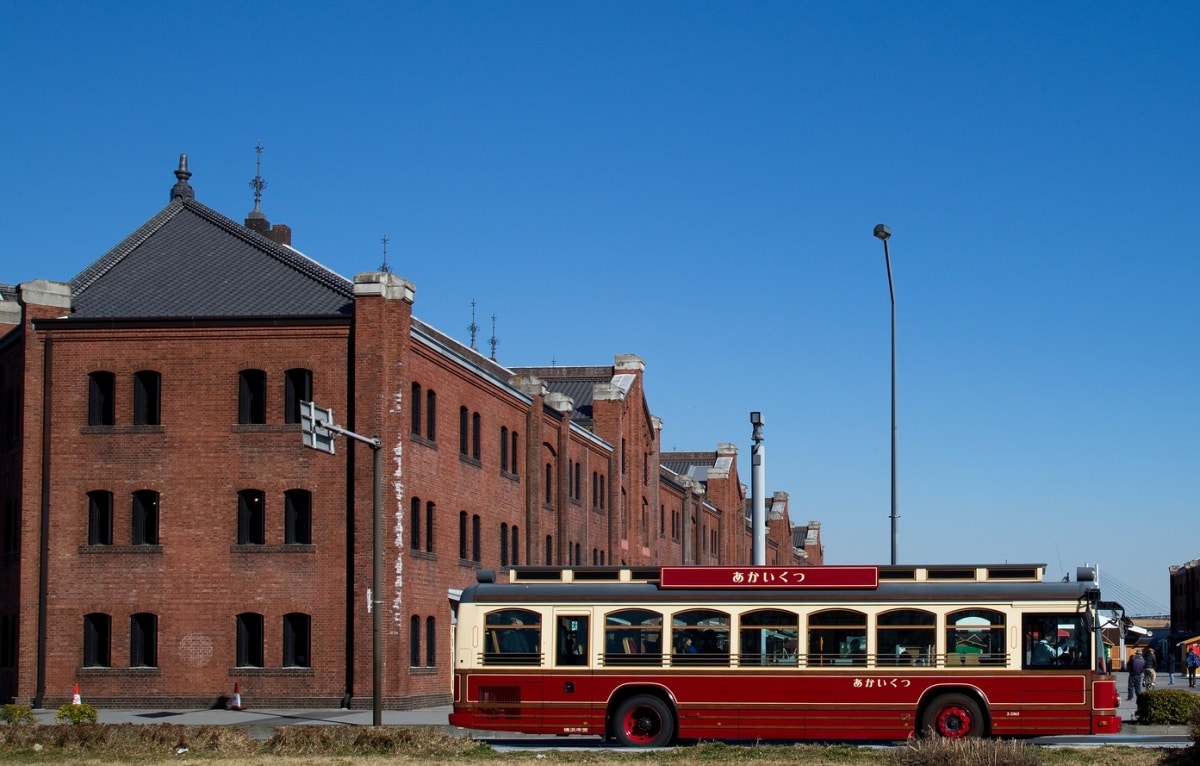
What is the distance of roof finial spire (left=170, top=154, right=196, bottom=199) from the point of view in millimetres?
47594

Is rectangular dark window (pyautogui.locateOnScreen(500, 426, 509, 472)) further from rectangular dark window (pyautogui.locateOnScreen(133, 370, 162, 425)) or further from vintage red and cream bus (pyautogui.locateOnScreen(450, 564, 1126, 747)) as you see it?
vintage red and cream bus (pyautogui.locateOnScreen(450, 564, 1126, 747))

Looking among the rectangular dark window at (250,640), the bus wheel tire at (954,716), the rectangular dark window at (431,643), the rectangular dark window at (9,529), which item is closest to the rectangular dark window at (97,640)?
the rectangular dark window at (250,640)

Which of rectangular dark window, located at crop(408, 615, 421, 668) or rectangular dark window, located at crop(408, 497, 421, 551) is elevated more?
rectangular dark window, located at crop(408, 497, 421, 551)

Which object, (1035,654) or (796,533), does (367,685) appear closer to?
→ (1035,654)

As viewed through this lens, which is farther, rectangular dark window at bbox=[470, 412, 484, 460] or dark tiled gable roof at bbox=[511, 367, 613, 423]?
dark tiled gable roof at bbox=[511, 367, 613, 423]

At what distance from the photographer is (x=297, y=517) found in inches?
1580

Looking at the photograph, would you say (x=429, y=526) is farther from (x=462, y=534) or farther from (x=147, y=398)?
(x=147, y=398)

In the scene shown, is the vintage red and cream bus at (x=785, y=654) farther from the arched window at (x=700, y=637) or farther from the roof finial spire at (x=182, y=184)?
the roof finial spire at (x=182, y=184)

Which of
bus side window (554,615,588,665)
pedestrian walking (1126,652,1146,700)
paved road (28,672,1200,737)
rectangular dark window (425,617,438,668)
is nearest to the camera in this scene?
bus side window (554,615,588,665)

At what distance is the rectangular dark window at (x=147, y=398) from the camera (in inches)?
1592

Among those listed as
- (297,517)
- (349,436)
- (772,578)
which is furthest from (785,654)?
(297,517)

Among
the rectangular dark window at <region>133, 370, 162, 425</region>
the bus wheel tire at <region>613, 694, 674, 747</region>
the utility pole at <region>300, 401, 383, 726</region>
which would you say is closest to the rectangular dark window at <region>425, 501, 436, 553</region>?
the rectangular dark window at <region>133, 370, 162, 425</region>

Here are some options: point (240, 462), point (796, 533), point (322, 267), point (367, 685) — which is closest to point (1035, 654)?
point (367, 685)

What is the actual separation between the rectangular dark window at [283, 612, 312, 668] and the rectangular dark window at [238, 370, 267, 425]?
5.13 metres
